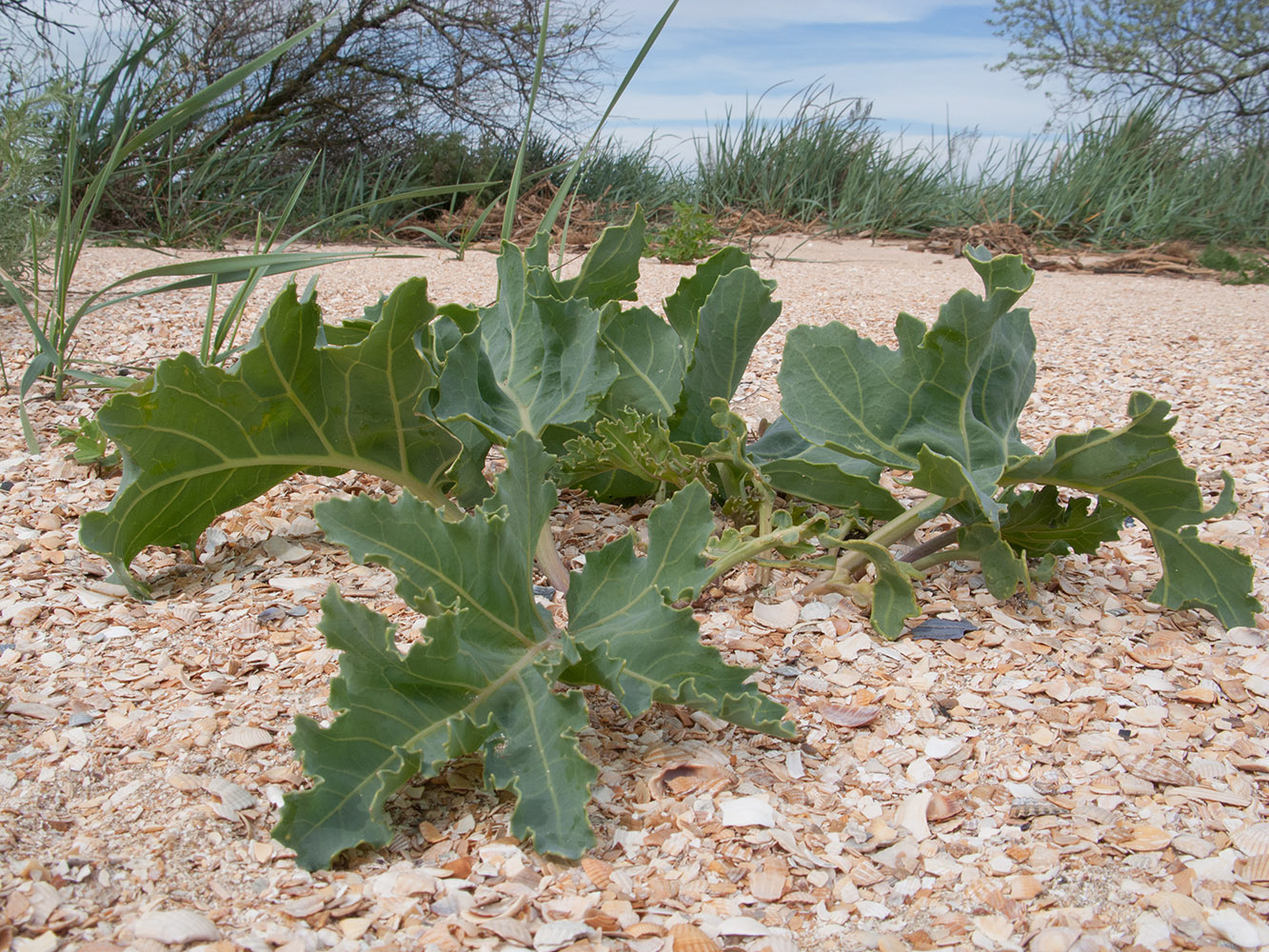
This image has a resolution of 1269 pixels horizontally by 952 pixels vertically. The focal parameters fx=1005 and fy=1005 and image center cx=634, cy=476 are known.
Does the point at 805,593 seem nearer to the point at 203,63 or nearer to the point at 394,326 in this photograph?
the point at 394,326

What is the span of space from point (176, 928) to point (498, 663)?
0.40 m

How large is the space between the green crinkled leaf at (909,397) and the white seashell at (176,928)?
894mm

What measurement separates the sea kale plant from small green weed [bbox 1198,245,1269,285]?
5.32 metres

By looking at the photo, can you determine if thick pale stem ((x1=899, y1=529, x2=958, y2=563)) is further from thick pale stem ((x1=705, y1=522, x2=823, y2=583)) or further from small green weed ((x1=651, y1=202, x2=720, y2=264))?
small green weed ((x1=651, y1=202, x2=720, y2=264))

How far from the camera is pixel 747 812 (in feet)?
3.59

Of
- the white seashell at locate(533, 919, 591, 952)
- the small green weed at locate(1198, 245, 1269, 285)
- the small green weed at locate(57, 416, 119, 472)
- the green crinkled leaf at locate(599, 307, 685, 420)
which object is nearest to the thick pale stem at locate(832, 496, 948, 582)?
the green crinkled leaf at locate(599, 307, 685, 420)

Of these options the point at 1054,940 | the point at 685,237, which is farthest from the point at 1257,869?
the point at 685,237

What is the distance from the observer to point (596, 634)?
118 cm

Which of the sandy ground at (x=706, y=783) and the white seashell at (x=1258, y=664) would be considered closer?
the sandy ground at (x=706, y=783)

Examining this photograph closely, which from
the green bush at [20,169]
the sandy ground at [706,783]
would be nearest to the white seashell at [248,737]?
the sandy ground at [706,783]

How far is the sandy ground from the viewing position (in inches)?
37.6

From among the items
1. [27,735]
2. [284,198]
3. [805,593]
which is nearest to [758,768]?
[805,593]

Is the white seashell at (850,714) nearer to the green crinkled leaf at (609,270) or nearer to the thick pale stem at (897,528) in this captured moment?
the thick pale stem at (897,528)

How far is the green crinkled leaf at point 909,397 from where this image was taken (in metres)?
1.35
